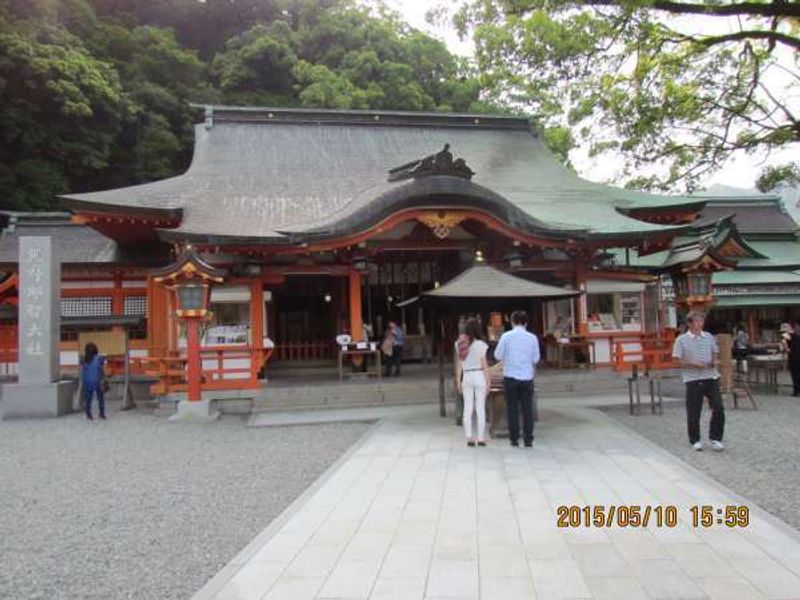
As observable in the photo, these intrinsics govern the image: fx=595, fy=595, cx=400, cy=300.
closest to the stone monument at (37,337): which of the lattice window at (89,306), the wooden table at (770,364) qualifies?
the lattice window at (89,306)

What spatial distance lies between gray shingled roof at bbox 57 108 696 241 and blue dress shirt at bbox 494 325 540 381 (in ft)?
18.7

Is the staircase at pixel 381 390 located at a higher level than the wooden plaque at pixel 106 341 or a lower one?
lower

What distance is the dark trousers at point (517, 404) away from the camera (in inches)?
288

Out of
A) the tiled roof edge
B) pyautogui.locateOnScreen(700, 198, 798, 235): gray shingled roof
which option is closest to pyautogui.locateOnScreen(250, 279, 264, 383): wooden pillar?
the tiled roof edge

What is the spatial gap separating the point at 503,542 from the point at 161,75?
106 ft

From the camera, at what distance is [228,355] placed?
1216 cm

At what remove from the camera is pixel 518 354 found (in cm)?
729

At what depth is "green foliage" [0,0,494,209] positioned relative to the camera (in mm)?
22719

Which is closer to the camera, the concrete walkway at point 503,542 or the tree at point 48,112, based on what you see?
the concrete walkway at point 503,542

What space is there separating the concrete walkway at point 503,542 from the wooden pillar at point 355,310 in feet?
21.1

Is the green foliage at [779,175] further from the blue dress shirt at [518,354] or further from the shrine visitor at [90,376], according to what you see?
the shrine visitor at [90,376]

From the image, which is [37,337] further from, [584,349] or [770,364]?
[770,364]

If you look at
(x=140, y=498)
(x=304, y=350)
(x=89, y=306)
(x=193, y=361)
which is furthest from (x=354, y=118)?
(x=140, y=498)

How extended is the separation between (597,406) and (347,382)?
16.4ft
